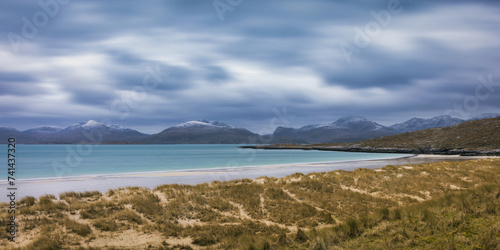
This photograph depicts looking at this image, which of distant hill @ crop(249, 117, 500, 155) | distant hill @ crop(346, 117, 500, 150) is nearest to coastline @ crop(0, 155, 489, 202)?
distant hill @ crop(249, 117, 500, 155)

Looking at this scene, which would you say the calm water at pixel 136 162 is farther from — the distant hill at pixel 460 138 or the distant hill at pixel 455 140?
the distant hill at pixel 460 138

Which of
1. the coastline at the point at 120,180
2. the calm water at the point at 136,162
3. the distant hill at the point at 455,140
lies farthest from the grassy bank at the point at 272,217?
the distant hill at the point at 455,140

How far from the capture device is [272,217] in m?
12.5

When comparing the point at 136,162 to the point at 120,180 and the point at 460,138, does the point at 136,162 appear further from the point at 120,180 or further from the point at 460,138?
the point at 460,138

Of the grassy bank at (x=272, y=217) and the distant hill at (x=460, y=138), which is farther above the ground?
the distant hill at (x=460, y=138)

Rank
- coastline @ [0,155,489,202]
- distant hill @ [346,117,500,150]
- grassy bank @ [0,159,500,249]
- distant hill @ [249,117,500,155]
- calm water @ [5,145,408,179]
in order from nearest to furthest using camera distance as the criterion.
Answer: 1. grassy bank @ [0,159,500,249]
2. coastline @ [0,155,489,202]
3. calm water @ [5,145,408,179]
4. distant hill @ [249,117,500,155]
5. distant hill @ [346,117,500,150]

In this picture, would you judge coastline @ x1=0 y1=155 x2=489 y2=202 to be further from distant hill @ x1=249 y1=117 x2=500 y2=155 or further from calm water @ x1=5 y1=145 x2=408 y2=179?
distant hill @ x1=249 y1=117 x2=500 y2=155

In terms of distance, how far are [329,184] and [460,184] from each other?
7246mm

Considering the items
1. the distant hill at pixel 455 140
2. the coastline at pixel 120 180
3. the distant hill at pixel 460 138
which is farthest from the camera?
the distant hill at pixel 460 138

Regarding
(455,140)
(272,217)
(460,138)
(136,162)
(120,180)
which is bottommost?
(136,162)

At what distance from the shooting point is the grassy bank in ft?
25.4

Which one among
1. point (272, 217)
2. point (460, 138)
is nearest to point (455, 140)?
point (460, 138)

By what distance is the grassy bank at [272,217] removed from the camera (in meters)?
7.75

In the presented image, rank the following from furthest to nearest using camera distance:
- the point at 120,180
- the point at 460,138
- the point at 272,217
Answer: the point at 460,138
the point at 120,180
the point at 272,217
